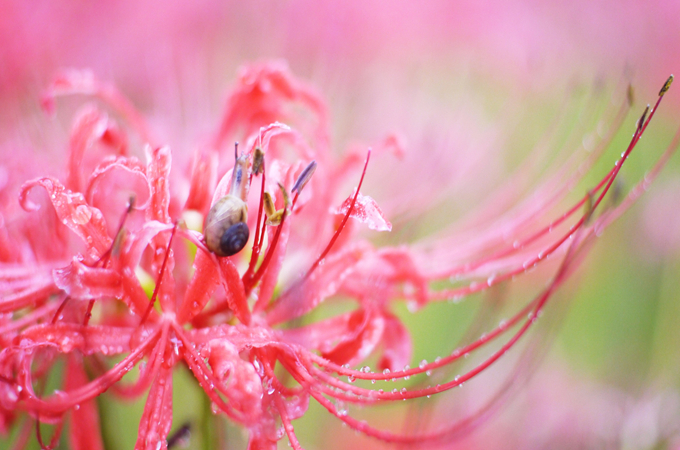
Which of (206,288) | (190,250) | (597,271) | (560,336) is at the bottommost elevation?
(206,288)

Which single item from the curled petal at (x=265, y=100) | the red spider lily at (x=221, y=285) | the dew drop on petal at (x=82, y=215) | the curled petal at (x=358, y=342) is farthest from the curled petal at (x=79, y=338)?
the curled petal at (x=265, y=100)

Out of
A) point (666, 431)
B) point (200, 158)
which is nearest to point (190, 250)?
point (200, 158)

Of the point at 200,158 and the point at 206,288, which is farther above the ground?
the point at 200,158

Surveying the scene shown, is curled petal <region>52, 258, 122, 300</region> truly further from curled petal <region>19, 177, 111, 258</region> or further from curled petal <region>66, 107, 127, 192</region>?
curled petal <region>66, 107, 127, 192</region>

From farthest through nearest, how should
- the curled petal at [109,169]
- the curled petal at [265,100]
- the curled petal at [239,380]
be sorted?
the curled petal at [265,100] < the curled petal at [109,169] < the curled petal at [239,380]

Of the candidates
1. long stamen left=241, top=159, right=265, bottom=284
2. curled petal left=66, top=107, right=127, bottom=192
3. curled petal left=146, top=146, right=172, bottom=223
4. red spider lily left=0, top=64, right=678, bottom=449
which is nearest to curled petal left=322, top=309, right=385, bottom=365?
red spider lily left=0, top=64, right=678, bottom=449

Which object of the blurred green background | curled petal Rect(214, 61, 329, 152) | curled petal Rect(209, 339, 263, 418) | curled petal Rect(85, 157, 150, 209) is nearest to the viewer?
curled petal Rect(209, 339, 263, 418)

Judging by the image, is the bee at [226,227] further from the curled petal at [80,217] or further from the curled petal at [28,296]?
the curled petal at [28,296]

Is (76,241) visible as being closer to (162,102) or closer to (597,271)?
(162,102)

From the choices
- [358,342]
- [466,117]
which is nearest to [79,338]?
[358,342]
